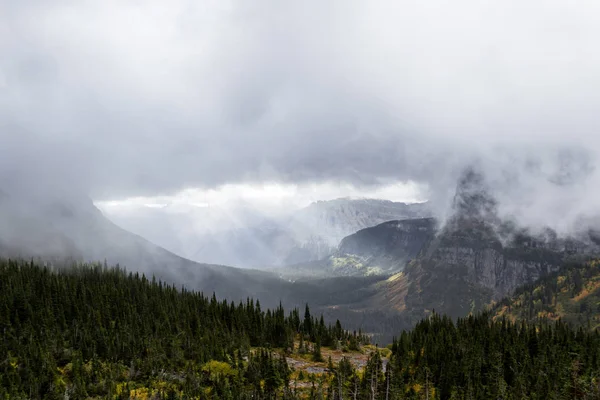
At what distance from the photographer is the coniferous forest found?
99438 mm

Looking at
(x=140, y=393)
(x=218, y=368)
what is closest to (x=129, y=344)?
(x=140, y=393)

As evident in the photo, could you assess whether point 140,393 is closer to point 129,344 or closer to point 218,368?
point 218,368

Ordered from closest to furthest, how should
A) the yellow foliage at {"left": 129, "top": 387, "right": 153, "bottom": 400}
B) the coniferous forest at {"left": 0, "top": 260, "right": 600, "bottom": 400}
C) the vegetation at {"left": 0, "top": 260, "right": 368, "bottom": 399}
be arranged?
the yellow foliage at {"left": 129, "top": 387, "right": 153, "bottom": 400}
the coniferous forest at {"left": 0, "top": 260, "right": 600, "bottom": 400}
the vegetation at {"left": 0, "top": 260, "right": 368, "bottom": 399}

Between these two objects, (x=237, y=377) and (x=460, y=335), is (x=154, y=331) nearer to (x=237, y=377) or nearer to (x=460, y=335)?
(x=237, y=377)

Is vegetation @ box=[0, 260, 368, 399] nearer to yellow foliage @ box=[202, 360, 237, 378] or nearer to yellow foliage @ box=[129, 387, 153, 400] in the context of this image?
yellow foliage @ box=[202, 360, 237, 378]

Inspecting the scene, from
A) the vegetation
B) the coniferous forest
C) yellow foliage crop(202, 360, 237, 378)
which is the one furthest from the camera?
yellow foliage crop(202, 360, 237, 378)

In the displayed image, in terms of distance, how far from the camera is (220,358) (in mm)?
126812

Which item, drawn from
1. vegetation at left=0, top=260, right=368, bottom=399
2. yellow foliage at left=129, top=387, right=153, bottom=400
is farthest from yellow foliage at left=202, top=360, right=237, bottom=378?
yellow foliage at left=129, top=387, right=153, bottom=400

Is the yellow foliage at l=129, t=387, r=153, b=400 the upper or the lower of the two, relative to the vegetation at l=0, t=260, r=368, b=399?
lower

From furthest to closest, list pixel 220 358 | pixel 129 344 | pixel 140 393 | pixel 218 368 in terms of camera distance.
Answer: pixel 220 358, pixel 129 344, pixel 218 368, pixel 140 393

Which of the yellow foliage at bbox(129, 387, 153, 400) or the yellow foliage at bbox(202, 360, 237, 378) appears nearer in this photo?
the yellow foliage at bbox(129, 387, 153, 400)

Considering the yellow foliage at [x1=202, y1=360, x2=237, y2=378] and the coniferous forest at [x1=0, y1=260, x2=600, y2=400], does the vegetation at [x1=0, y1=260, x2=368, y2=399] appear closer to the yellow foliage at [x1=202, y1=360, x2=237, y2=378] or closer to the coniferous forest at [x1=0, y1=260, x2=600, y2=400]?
the yellow foliage at [x1=202, y1=360, x2=237, y2=378]

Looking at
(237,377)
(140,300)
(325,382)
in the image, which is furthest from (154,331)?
(325,382)

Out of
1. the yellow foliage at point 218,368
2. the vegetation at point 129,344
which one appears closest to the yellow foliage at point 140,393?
the vegetation at point 129,344
